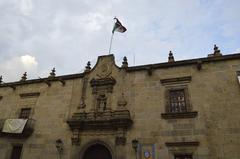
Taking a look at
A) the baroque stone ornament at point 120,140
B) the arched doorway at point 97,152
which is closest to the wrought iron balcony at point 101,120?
the baroque stone ornament at point 120,140

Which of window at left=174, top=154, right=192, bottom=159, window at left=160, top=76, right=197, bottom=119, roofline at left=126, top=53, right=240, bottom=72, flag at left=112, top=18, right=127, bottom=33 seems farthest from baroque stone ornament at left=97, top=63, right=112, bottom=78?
window at left=174, top=154, right=192, bottom=159

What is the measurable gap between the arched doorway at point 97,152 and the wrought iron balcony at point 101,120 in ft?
3.99

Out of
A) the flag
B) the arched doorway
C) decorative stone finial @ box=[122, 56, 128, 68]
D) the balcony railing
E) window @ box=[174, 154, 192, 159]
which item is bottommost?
window @ box=[174, 154, 192, 159]

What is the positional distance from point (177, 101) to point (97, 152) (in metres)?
6.04

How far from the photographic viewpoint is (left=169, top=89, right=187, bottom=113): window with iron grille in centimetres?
1355

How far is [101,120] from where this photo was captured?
14414 mm

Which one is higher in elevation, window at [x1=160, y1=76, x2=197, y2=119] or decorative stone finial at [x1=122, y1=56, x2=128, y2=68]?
decorative stone finial at [x1=122, y1=56, x2=128, y2=68]

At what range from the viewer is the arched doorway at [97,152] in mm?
14148

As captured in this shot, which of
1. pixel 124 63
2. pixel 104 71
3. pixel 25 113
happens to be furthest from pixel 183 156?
pixel 25 113

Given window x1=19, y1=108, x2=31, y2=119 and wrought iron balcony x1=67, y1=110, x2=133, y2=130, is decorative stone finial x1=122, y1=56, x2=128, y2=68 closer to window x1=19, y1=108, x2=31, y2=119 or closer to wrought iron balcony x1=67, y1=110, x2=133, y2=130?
wrought iron balcony x1=67, y1=110, x2=133, y2=130

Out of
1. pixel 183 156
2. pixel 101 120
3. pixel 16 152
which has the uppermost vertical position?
pixel 101 120

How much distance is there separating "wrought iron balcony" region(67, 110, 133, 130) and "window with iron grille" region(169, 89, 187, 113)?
2733 millimetres

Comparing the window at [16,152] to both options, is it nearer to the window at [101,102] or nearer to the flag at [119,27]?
the window at [101,102]

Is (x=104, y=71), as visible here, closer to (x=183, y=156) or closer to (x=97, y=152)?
(x=97, y=152)
